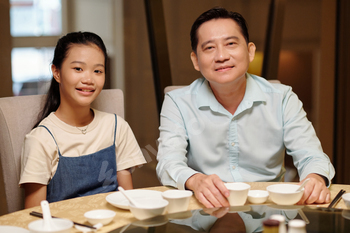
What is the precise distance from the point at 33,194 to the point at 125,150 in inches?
17.5

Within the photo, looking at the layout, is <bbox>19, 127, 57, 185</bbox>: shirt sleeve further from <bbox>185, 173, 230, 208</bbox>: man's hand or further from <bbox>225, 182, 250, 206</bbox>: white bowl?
<bbox>225, 182, 250, 206</bbox>: white bowl

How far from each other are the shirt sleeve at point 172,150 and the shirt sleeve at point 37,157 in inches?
16.7

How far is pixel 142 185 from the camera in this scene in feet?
→ 8.67

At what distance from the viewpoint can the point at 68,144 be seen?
4.72ft

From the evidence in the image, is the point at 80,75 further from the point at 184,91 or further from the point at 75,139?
the point at 184,91

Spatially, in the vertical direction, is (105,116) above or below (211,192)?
above

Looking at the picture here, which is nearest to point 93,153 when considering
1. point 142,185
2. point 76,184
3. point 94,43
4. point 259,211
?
point 76,184

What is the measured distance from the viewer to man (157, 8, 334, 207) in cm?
149

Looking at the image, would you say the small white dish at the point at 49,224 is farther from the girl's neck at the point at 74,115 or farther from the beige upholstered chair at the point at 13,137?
the girl's neck at the point at 74,115

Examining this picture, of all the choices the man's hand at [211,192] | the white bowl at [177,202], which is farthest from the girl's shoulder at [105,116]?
the white bowl at [177,202]

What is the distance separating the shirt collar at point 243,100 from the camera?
1572mm

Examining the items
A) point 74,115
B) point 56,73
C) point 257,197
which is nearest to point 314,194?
point 257,197

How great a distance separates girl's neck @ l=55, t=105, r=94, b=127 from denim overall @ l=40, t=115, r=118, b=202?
0.37 ft

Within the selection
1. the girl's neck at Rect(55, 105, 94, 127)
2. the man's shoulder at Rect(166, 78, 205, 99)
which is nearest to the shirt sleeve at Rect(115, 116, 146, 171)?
the girl's neck at Rect(55, 105, 94, 127)
